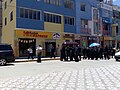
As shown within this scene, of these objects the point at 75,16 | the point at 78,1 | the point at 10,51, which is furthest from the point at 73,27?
the point at 10,51

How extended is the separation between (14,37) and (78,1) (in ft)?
51.8

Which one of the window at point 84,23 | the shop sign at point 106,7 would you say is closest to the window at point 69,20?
the window at point 84,23

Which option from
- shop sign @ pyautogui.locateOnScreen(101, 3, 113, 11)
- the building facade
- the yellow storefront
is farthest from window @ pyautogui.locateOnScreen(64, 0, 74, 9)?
shop sign @ pyautogui.locateOnScreen(101, 3, 113, 11)

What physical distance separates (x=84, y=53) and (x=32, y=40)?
8.15 metres

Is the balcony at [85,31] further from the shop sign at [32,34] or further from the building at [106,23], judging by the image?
the shop sign at [32,34]

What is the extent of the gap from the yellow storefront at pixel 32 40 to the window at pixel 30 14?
1935mm

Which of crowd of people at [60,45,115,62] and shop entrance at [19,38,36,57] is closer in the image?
crowd of people at [60,45,115,62]

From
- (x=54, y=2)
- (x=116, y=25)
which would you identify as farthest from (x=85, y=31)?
(x=116, y=25)

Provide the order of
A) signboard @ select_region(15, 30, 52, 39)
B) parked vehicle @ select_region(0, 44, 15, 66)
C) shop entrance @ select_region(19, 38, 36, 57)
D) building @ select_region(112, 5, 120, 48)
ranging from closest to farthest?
parked vehicle @ select_region(0, 44, 15, 66)
signboard @ select_region(15, 30, 52, 39)
shop entrance @ select_region(19, 38, 36, 57)
building @ select_region(112, 5, 120, 48)

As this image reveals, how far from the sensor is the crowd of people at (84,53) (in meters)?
29.9

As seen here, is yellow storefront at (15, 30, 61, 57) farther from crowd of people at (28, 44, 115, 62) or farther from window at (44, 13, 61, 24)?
crowd of people at (28, 44, 115, 62)

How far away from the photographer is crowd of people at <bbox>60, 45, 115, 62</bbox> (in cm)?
2992

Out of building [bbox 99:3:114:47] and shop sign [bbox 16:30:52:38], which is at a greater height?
building [bbox 99:3:114:47]

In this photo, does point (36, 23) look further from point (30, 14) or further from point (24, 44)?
point (24, 44)
